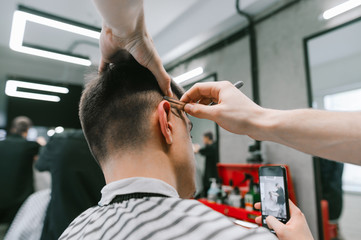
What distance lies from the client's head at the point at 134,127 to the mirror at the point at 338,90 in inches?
97.8

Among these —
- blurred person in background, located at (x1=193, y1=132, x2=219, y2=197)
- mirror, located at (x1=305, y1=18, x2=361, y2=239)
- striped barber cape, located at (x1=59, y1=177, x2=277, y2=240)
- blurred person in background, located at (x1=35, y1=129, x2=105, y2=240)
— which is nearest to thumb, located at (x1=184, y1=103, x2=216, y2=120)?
striped barber cape, located at (x1=59, y1=177, x2=277, y2=240)

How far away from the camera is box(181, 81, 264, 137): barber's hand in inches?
31.5

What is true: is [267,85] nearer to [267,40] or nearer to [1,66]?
[267,40]

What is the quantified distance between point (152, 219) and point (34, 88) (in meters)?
7.38

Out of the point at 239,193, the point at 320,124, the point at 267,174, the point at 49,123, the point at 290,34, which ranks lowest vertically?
the point at 239,193

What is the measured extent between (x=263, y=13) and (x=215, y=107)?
128 inches

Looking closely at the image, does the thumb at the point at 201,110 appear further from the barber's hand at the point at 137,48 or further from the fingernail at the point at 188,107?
the barber's hand at the point at 137,48

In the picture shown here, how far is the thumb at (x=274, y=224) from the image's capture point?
83 cm

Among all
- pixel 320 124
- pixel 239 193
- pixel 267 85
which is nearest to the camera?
pixel 320 124

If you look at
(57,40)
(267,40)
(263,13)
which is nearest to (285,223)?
(267,40)

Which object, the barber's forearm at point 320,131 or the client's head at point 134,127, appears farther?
the client's head at point 134,127

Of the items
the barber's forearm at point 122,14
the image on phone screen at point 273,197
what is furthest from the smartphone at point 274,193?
the barber's forearm at point 122,14

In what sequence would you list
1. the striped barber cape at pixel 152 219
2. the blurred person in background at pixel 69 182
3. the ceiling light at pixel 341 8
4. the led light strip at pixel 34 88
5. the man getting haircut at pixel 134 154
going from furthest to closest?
the led light strip at pixel 34 88, the ceiling light at pixel 341 8, the blurred person in background at pixel 69 182, the man getting haircut at pixel 134 154, the striped barber cape at pixel 152 219

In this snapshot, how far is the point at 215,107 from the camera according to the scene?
846 mm
